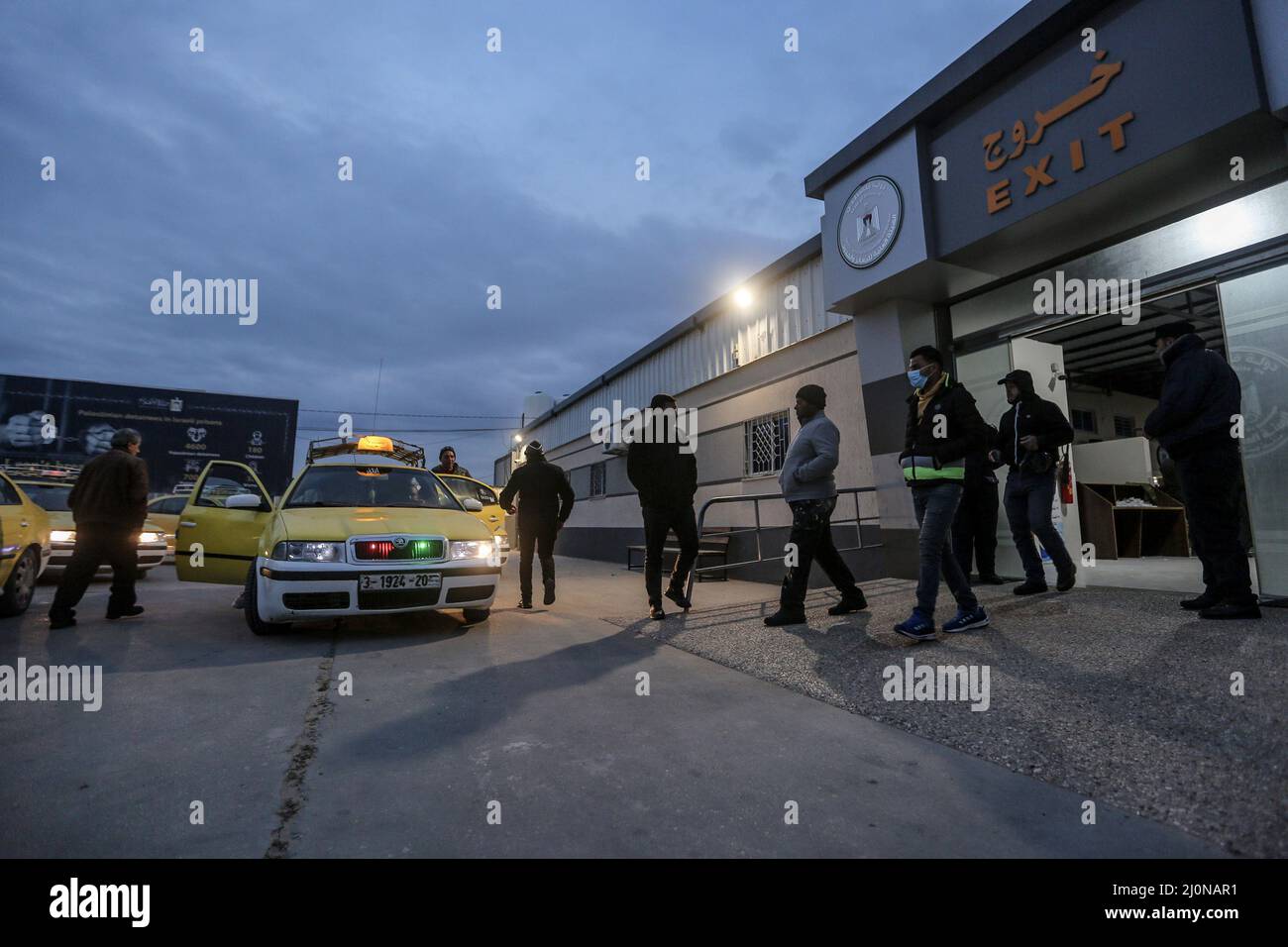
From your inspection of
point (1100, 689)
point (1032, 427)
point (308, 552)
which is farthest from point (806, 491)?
point (308, 552)

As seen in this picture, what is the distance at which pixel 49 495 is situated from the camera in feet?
26.1

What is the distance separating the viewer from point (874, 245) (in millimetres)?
6234

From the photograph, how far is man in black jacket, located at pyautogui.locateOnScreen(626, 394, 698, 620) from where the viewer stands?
16.5ft

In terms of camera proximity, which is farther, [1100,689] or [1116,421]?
[1116,421]

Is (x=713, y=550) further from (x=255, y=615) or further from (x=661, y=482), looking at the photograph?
(x=255, y=615)

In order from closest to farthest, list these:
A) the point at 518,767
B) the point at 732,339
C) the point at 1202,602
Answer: the point at 518,767 → the point at 1202,602 → the point at 732,339

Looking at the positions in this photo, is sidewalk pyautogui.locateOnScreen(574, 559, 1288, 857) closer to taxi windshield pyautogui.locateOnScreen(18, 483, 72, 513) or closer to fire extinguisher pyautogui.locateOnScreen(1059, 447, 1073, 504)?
fire extinguisher pyautogui.locateOnScreen(1059, 447, 1073, 504)

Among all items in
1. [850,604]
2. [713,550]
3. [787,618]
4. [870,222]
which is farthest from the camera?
[713,550]

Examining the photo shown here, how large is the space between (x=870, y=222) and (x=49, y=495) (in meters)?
11.0

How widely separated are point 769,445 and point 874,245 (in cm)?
347

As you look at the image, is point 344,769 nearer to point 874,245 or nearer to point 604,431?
point 874,245

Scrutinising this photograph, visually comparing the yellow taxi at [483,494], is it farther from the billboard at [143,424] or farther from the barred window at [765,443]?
the billboard at [143,424]

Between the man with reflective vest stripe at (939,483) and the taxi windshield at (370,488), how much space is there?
149 inches
